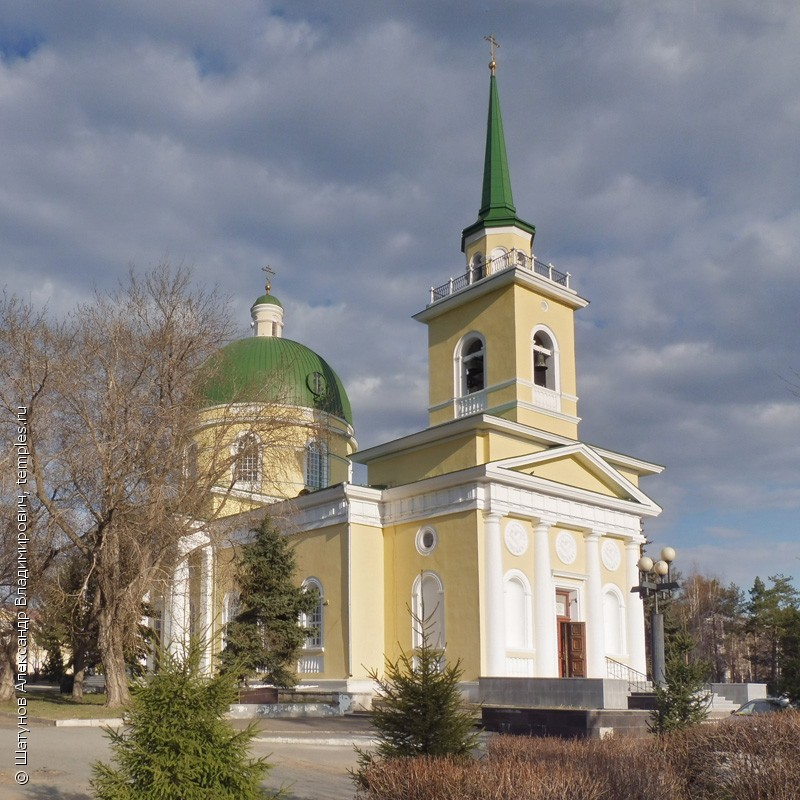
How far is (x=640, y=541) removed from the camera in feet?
94.7

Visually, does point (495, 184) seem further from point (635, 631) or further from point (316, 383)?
point (635, 631)

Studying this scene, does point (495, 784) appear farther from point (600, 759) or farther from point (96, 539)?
point (96, 539)

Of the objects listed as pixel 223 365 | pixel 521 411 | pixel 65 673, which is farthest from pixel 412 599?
pixel 65 673

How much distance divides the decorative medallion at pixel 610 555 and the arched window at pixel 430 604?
550 cm

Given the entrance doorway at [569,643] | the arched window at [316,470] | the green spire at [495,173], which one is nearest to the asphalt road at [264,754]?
the entrance doorway at [569,643]

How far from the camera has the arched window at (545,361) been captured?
94.7 ft

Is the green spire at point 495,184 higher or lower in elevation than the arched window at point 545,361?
higher

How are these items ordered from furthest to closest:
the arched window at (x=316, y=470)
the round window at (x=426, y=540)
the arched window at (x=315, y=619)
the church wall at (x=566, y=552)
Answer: the arched window at (x=316, y=470) → the arched window at (x=315, y=619) → the church wall at (x=566, y=552) → the round window at (x=426, y=540)

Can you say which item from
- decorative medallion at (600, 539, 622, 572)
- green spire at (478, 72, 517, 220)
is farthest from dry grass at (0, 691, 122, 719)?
green spire at (478, 72, 517, 220)

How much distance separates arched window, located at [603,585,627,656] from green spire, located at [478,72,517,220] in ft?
40.2

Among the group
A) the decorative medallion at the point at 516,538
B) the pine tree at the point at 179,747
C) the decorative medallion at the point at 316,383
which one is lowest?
the pine tree at the point at 179,747

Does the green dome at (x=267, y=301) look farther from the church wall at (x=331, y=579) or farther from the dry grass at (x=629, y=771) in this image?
the dry grass at (x=629, y=771)

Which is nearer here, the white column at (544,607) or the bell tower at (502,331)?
the white column at (544,607)

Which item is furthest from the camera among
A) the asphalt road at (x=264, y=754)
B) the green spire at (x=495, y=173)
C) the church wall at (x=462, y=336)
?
the green spire at (x=495, y=173)
